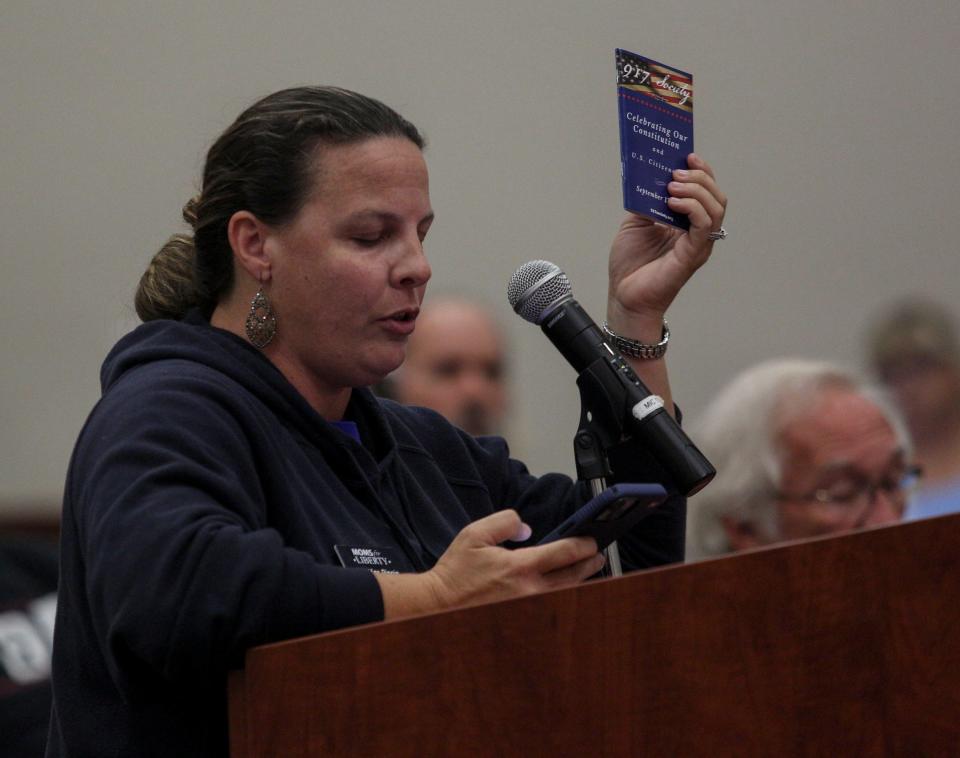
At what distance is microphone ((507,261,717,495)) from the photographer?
1593 mm

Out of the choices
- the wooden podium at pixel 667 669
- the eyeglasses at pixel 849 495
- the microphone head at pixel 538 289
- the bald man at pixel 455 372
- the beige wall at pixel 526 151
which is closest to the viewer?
the wooden podium at pixel 667 669

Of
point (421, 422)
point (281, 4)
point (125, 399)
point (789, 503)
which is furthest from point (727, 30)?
point (125, 399)

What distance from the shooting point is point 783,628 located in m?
1.33

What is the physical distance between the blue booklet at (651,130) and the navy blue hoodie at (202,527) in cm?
34

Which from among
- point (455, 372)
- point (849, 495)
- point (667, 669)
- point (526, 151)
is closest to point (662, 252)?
point (667, 669)

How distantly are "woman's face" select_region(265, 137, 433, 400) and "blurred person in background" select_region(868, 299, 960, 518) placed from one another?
2.61 m

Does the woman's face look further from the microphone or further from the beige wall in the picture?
the beige wall

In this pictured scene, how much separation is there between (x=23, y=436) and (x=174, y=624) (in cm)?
321

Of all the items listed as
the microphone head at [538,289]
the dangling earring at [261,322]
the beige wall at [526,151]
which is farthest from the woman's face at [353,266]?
the beige wall at [526,151]

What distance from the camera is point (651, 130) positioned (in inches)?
73.0

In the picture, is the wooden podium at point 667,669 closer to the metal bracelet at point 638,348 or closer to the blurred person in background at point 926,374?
the metal bracelet at point 638,348

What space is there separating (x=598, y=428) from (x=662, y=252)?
0.48 metres

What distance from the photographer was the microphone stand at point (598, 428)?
1.63 meters

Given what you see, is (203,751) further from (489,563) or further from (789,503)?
(789,503)
